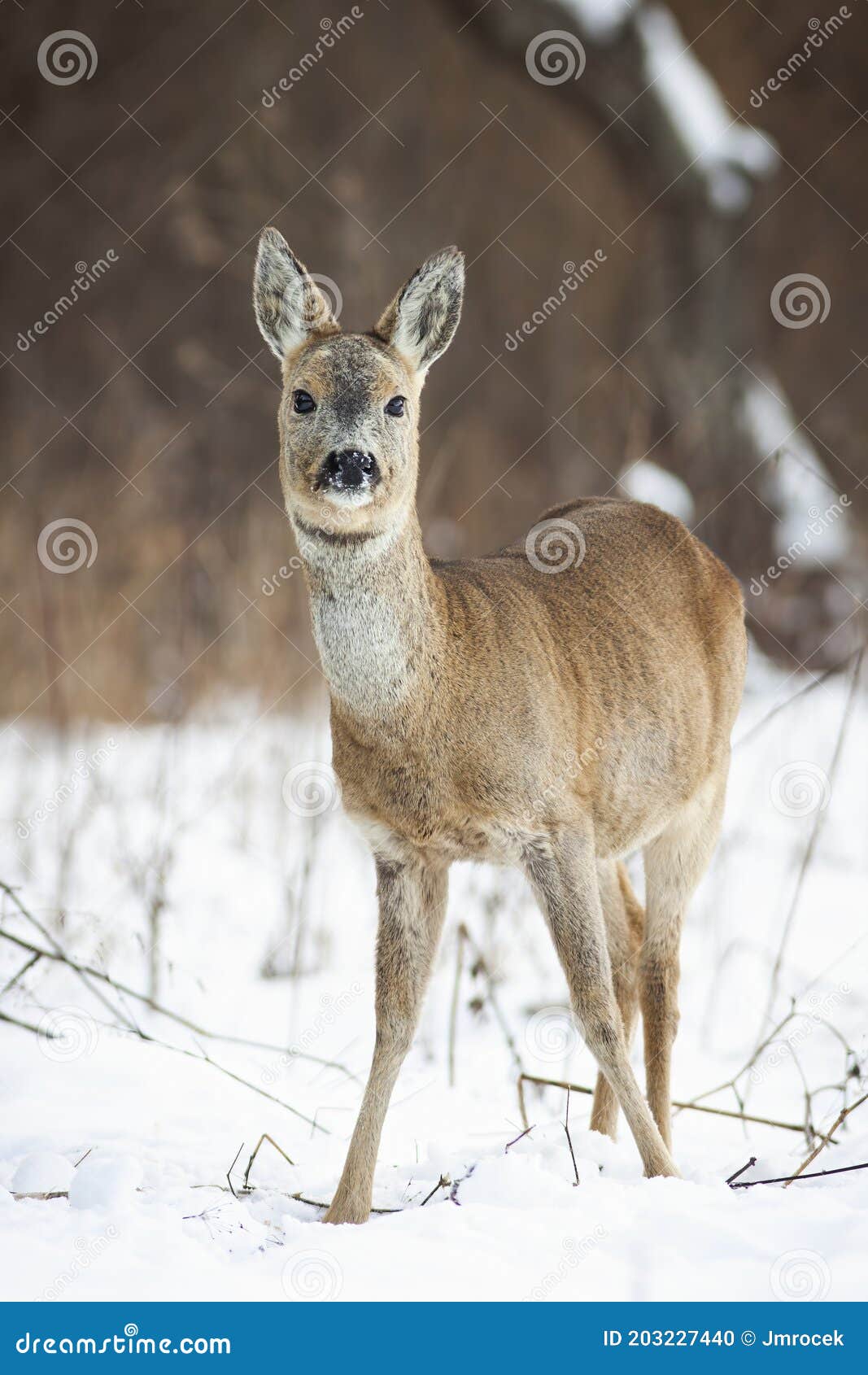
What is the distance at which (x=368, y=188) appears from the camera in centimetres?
1716

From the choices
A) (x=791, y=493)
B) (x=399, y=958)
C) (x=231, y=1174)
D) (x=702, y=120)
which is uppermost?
(x=702, y=120)

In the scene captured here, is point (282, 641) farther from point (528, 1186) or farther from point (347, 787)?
point (528, 1186)

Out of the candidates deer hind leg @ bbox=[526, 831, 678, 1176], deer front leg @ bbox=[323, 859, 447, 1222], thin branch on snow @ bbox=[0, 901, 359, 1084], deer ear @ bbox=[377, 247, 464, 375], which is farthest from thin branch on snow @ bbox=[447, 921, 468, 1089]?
deer ear @ bbox=[377, 247, 464, 375]

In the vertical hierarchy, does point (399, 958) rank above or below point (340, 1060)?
above

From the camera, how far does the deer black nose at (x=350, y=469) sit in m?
3.55

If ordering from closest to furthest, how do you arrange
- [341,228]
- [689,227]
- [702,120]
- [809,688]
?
[809,688], [702,120], [689,227], [341,228]

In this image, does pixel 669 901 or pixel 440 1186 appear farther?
pixel 669 901

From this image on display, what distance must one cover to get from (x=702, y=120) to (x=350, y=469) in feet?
23.8

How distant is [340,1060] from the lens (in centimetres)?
527

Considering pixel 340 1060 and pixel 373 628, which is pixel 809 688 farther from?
pixel 340 1060

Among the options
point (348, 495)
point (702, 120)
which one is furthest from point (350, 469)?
point (702, 120)

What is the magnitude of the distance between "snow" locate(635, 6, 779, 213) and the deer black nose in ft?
22.4

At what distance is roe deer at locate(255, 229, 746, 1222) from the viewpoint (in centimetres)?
369

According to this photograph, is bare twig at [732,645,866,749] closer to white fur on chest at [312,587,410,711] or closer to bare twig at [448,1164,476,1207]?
white fur on chest at [312,587,410,711]
